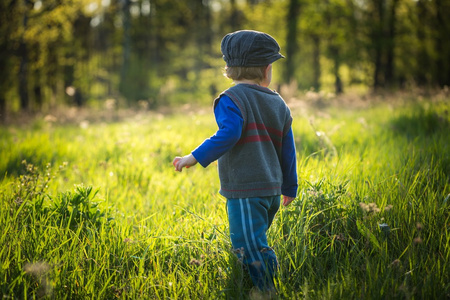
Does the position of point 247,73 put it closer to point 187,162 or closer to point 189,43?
point 187,162

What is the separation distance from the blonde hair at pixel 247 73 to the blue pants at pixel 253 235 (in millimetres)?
751

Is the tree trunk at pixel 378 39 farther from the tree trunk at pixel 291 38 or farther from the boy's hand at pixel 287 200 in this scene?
the boy's hand at pixel 287 200

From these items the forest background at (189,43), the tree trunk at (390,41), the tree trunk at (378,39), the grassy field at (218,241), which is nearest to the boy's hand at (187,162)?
the grassy field at (218,241)

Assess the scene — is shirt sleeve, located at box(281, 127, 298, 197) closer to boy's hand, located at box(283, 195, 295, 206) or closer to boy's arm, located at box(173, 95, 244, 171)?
boy's hand, located at box(283, 195, 295, 206)

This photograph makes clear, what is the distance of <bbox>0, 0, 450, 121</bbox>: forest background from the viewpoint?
15.3 m

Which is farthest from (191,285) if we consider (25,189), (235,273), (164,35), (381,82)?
(164,35)

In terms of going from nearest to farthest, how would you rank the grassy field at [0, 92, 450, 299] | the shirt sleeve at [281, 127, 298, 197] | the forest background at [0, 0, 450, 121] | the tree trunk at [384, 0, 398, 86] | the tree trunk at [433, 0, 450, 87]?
the grassy field at [0, 92, 450, 299], the shirt sleeve at [281, 127, 298, 197], the forest background at [0, 0, 450, 121], the tree trunk at [384, 0, 398, 86], the tree trunk at [433, 0, 450, 87]

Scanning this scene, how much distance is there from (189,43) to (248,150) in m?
26.2

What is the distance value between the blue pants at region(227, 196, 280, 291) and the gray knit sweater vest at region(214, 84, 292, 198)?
7 cm

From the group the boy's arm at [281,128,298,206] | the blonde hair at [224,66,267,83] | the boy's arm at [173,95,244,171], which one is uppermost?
the blonde hair at [224,66,267,83]

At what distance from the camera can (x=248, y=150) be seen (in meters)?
1.98

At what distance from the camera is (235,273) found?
1986mm

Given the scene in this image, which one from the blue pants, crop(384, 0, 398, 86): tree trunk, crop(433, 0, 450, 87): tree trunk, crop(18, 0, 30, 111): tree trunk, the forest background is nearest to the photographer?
the blue pants

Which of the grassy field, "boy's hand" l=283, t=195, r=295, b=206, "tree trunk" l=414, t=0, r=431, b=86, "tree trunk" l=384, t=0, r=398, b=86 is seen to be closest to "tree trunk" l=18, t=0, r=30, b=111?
the grassy field
